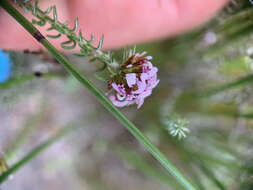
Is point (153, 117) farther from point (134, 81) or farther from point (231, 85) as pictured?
point (134, 81)

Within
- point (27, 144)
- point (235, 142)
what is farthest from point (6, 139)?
point (235, 142)

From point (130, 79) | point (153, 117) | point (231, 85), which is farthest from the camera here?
point (153, 117)

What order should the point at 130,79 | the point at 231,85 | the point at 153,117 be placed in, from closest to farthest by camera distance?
the point at 130,79, the point at 231,85, the point at 153,117

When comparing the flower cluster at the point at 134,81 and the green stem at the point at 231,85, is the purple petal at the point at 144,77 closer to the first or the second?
the flower cluster at the point at 134,81

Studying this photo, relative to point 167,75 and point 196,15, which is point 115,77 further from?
point 167,75

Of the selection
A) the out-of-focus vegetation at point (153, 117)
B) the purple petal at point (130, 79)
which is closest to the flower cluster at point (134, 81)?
the purple petal at point (130, 79)

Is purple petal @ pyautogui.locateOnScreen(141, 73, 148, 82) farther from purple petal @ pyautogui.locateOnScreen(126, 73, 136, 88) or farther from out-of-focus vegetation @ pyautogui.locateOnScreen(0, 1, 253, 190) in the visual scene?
out-of-focus vegetation @ pyautogui.locateOnScreen(0, 1, 253, 190)

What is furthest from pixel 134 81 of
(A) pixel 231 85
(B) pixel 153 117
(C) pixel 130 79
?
(B) pixel 153 117

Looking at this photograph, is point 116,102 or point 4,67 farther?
point 4,67
